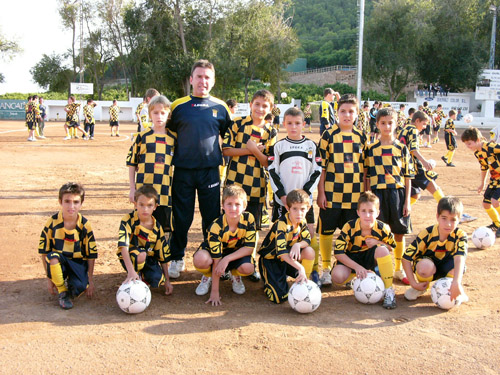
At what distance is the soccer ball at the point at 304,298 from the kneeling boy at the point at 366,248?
Answer: 1.92ft

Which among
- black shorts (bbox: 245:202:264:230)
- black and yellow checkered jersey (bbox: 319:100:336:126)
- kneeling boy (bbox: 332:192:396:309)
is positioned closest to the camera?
kneeling boy (bbox: 332:192:396:309)

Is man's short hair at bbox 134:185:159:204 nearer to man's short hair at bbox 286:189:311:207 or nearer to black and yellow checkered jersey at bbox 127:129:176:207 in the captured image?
black and yellow checkered jersey at bbox 127:129:176:207

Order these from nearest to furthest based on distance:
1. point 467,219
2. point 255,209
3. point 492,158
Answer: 1. point 255,209
2. point 492,158
3. point 467,219

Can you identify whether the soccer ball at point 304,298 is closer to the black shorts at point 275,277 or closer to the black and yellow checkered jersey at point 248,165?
the black shorts at point 275,277

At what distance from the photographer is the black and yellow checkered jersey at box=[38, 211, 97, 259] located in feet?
14.9

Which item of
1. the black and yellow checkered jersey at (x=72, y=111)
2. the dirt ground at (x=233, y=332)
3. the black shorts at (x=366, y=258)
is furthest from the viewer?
the black and yellow checkered jersey at (x=72, y=111)

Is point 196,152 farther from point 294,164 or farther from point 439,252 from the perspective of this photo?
point 439,252

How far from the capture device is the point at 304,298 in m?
4.25

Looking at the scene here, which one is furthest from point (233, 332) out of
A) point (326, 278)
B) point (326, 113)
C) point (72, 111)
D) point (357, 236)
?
point (72, 111)

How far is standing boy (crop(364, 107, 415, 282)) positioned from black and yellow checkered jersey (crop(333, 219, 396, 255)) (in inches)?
19.4

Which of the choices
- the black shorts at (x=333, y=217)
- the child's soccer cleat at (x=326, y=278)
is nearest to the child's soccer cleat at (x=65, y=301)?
the child's soccer cleat at (x=326, y=278)

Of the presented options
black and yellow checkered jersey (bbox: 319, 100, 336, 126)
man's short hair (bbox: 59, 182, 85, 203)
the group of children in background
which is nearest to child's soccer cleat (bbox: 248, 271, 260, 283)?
the group of children in background

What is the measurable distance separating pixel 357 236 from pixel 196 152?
1.98m

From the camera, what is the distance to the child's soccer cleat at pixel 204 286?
4789 millimetres
